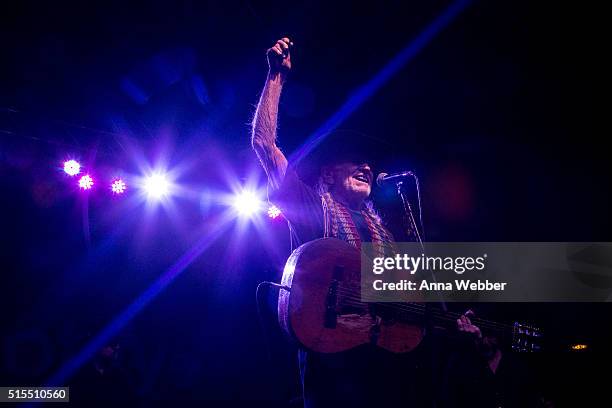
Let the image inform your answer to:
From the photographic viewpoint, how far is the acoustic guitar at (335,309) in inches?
84.7

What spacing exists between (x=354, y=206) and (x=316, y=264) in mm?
1076

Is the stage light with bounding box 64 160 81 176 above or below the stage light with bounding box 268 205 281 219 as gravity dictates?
above

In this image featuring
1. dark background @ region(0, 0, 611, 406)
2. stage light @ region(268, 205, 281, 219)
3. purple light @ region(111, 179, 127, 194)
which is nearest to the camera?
dark background @ region(0, 0, 611, 406)

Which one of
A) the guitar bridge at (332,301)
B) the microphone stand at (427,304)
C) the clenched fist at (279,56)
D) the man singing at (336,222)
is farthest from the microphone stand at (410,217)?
the clenched fist at (279,56)

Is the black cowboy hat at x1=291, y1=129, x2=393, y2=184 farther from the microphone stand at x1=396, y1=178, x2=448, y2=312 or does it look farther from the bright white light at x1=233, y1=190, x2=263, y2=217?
the bright white light at x1=233, y1=190, x2=263, y2=217

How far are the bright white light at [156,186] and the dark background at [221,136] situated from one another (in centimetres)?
27

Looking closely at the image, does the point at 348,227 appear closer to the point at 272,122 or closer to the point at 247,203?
the point at 272,122

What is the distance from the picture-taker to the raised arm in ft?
8.72

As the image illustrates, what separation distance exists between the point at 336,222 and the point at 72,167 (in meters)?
5.65

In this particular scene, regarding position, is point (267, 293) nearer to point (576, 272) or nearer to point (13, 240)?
point (576, 272)

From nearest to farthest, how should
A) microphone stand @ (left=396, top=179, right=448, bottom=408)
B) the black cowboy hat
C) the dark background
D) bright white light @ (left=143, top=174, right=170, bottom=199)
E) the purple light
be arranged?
microphone stand @ (left=396, top=179, right=448, bottom=408) < the black cowboy hat < the dark background < the purple light < bright white light @ (left=143, top=174, right=170, bottom=199)

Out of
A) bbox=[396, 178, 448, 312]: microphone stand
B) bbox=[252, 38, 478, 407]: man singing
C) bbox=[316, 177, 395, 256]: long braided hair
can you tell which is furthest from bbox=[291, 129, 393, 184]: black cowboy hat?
bbox=[396, 178, 448, 312]: microphone stand

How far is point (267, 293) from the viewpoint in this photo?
2697 mm

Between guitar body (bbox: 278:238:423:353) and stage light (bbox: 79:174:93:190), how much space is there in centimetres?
581
